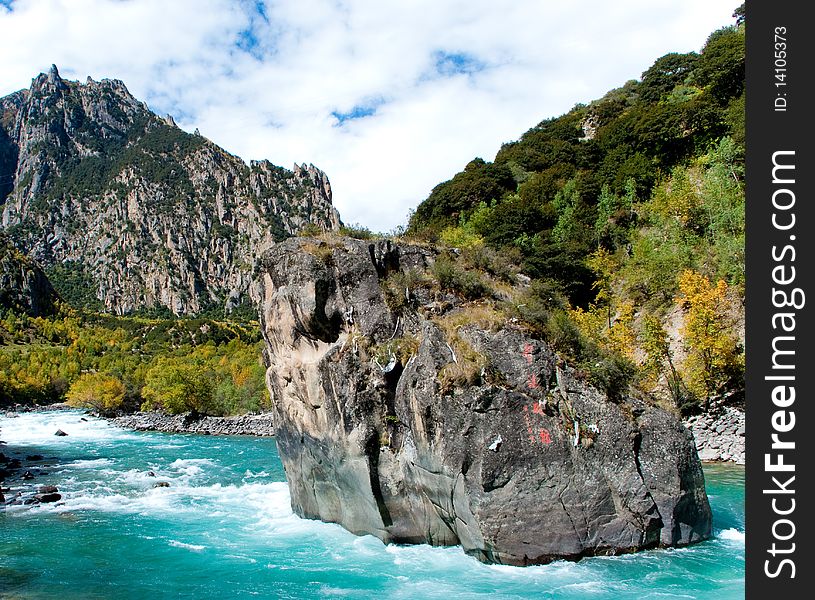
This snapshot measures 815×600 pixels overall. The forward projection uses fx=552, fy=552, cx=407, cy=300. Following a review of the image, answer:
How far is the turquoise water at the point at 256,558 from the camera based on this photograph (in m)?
13.3

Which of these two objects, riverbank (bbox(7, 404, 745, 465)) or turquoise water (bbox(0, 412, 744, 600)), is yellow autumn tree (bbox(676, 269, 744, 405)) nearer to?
riverbank (bbox(7, 404, 745, 465))

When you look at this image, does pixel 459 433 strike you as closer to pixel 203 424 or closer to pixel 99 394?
pixel 203 424

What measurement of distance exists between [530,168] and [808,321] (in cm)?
5502

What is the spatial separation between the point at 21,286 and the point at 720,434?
168 m

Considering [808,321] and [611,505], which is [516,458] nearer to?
[611,505]

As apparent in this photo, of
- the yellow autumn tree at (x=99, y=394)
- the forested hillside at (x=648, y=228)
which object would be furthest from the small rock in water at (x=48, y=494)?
the yellow autumn tree at (x=99, y=394)

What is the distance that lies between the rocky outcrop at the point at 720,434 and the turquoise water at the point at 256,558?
2.00 m

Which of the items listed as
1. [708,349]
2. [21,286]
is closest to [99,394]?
[708,349]

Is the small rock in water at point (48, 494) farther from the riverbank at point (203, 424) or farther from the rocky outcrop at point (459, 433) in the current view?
the riverbank at point (203, 424)

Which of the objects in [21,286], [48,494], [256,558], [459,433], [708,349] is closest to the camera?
[459,433]

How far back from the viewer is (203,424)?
191ft

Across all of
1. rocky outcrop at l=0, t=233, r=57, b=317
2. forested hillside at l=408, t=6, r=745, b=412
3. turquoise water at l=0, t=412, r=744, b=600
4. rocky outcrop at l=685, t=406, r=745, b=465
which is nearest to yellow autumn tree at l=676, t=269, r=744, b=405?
forested hillside at l=408, t=6, r=745, b=412

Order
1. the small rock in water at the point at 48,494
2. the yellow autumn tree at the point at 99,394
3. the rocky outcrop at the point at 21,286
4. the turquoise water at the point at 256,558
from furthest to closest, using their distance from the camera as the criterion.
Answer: the rocky outcrop at the point at 21,286, the yellow autumn tree at the point at 99,394, the small rock in water at the point at 48,494, the turquoise water at the point at 256,558

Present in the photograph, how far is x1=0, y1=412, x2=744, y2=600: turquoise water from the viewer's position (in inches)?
525
